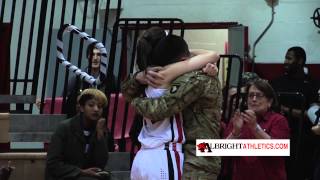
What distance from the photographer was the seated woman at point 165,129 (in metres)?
3.43

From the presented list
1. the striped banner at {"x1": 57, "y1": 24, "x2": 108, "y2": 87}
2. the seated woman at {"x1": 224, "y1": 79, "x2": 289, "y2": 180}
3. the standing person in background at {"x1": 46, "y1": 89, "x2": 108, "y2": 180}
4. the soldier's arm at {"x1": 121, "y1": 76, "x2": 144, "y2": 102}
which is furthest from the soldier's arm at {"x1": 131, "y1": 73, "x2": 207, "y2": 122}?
the striped banner at {"x1": 57, "y1": 24, "x2": 108, "y2": 87}

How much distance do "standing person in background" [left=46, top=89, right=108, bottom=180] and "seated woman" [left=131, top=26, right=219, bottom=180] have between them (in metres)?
1.85

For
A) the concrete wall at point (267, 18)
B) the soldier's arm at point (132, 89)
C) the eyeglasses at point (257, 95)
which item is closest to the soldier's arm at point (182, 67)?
the soldier's arm at point (132, 89)

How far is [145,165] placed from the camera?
3.44 metres

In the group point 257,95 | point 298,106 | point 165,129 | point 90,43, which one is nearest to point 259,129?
point 257,95

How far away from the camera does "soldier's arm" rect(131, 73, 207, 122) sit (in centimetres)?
341

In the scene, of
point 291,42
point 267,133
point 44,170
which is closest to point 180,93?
point 267,133

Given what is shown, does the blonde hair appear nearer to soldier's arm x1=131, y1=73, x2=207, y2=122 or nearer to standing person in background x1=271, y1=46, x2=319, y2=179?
standing person in background x1=271, y1=46, x2=319, y2=179

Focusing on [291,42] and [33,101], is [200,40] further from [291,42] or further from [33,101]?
[33,101]

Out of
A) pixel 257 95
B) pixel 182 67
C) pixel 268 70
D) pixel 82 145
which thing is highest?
pixel 182 67

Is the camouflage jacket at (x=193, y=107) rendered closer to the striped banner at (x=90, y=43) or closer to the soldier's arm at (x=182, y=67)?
the soldier's arm at (x=182, y=67)

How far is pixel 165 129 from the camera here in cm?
348

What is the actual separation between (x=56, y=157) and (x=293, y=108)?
256 cm

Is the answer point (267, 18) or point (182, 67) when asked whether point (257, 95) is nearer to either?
point (182, 67)
